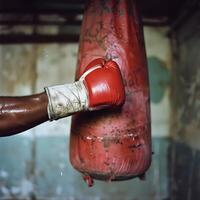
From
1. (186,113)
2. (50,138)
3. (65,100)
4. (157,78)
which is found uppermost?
(157,78)

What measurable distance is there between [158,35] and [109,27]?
1.87m

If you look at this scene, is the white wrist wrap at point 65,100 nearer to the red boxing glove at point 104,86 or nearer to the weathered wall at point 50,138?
the red boxing glove at point 104,86

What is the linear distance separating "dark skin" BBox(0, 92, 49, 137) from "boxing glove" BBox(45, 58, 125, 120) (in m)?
0.03

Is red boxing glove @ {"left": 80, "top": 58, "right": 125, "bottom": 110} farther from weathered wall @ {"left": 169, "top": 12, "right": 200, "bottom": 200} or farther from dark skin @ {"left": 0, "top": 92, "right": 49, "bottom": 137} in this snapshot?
weathered wall @ {"left": 169, "top": 12, "right": 200, "bottom": 200}

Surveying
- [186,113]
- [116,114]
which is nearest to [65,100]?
[116,114]

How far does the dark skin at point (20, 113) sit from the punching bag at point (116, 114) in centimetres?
19

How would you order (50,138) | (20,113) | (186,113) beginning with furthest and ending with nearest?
(50,138) < (186,113) < (20,113)

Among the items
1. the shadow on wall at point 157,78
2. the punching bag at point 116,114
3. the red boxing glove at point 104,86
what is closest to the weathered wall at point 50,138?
the shadow on wall at point 157,78

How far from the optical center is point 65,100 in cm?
108

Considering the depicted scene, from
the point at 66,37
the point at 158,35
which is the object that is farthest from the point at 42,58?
the point at 158,35

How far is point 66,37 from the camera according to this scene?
2.99m

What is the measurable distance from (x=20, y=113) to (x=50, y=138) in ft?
6.52

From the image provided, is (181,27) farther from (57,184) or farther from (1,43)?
(57,184)

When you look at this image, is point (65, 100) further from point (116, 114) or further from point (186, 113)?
point (186, 113)
